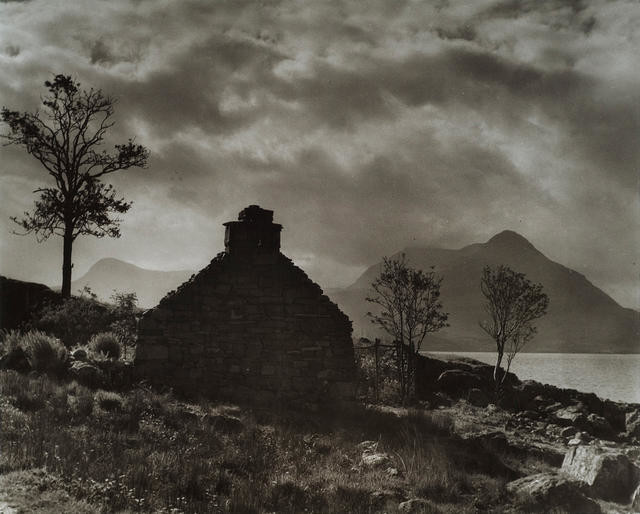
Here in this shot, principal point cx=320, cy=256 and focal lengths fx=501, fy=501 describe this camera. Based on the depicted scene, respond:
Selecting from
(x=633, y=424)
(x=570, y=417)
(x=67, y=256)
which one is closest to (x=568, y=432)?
(x=570, y=417)

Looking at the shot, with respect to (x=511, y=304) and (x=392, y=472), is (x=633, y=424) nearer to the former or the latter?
(x=511, y=304)

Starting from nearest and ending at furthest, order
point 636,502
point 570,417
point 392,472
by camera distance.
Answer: point 636,502, point 392,472, point 570,417

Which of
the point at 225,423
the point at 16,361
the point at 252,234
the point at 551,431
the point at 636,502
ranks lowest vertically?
the point at 551,431

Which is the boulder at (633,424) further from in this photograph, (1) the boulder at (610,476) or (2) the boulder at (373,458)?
(2) the boulder at (373,458)

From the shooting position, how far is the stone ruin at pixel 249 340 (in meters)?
13.1

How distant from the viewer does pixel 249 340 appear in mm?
13359

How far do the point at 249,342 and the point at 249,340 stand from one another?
0.05 metres

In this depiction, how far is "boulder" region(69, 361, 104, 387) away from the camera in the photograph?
39.6ft

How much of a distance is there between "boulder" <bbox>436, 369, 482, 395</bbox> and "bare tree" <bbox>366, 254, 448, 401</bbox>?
65.3 inches

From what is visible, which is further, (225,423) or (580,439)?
(580,439)

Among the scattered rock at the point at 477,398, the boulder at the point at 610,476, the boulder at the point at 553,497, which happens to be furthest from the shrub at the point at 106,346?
the boulder at the point at 610,476

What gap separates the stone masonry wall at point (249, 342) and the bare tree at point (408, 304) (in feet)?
15.7

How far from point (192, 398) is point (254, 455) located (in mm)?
4256

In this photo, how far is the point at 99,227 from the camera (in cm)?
2384
